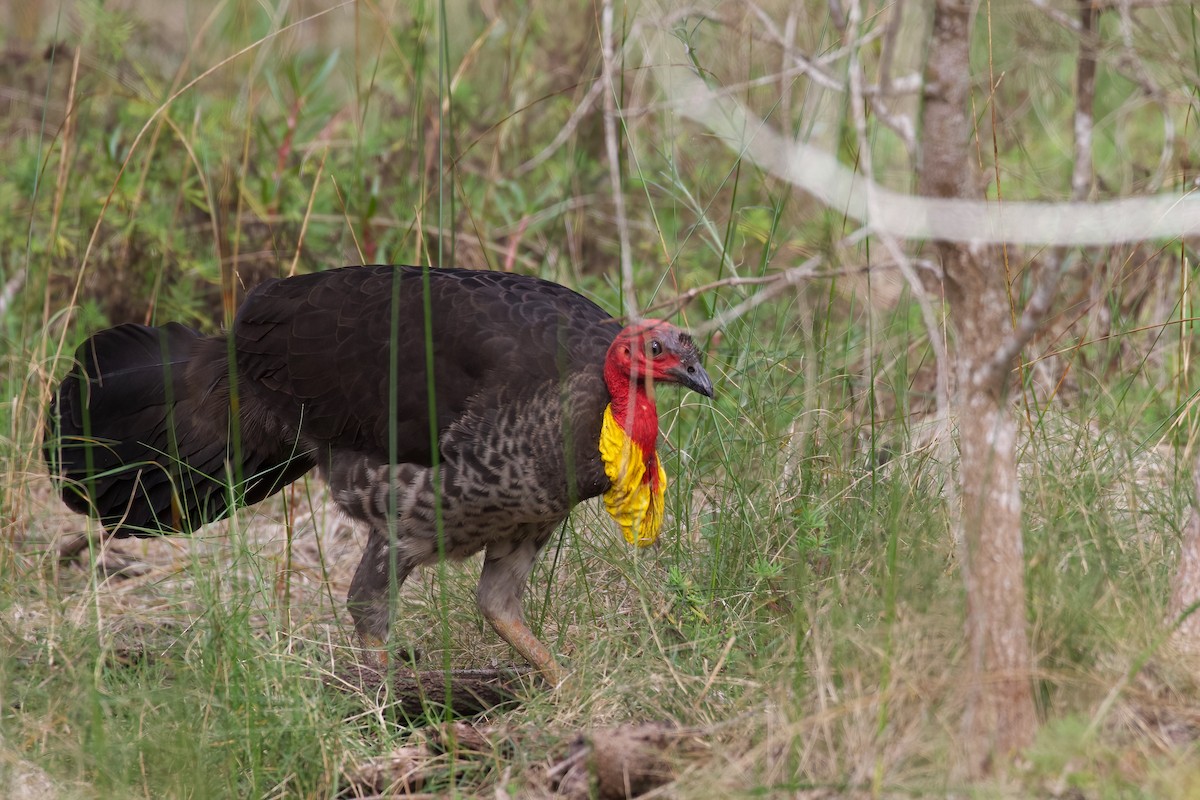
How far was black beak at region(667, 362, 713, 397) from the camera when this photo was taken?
3.51m

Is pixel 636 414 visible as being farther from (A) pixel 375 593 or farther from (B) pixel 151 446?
(B) pixel 151 446

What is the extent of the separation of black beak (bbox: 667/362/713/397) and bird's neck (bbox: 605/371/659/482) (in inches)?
3.8

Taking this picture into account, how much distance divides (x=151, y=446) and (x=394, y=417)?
1056mm

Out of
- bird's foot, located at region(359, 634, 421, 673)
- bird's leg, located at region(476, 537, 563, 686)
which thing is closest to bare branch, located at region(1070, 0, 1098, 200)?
bird's leg, located at region(476, 537, 563, 686)

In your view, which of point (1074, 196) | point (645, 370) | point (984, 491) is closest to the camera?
point (1074, 196)

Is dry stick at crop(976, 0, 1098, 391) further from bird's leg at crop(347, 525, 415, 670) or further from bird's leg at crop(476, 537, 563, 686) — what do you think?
bird's leg at crop(347, 525, 415, 670)

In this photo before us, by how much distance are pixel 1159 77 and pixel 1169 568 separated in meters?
1.83

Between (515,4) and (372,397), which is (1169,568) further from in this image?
(515,4)

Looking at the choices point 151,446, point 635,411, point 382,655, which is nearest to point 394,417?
point 635,411

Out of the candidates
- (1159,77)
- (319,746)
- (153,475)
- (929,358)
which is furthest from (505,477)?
(1159,77)

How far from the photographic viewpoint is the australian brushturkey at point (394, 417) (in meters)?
3.48

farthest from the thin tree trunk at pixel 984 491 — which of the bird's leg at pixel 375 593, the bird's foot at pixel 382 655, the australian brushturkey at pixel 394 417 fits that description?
the bird's leg at pixel 375 593

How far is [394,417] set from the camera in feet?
10.8

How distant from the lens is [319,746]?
295 cm
